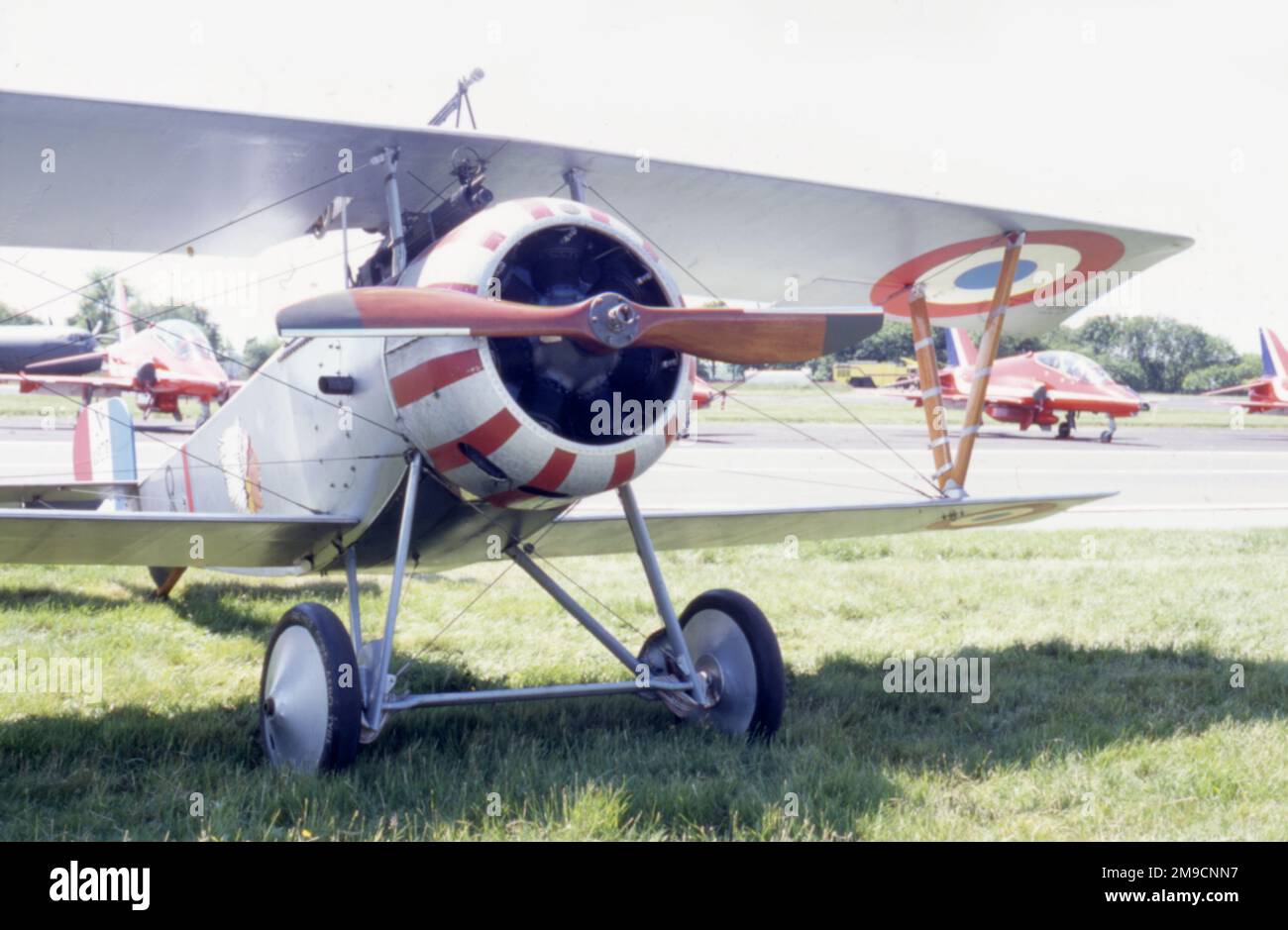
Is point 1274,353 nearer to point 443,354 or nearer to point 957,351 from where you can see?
point 957,351

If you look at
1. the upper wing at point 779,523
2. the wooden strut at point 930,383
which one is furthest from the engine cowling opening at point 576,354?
the wooden strut at point 930,383

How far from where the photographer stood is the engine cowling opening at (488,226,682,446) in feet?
12.9

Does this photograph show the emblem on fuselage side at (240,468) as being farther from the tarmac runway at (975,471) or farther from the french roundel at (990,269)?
the french roundel at (990,269)

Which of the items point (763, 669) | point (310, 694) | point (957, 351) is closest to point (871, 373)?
point (957, 351)

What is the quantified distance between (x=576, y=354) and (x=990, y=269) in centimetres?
415

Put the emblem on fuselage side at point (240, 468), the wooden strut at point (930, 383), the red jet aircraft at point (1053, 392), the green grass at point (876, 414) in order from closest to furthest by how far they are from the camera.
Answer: the emblem on fuselage side at point (240, 468), the wooden strut at point (930, 383), the red jet aircraft at point (1053, 392), the green grass at point (876, 414)

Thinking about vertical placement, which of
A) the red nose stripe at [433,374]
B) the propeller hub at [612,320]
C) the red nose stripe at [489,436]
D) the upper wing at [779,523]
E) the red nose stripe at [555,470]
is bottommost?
the upper wing at [779,523]

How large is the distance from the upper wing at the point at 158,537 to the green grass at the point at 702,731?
68cm

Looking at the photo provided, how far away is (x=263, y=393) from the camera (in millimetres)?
5266

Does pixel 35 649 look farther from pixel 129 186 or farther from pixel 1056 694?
pixel 1056 694

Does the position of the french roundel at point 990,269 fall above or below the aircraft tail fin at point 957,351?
below

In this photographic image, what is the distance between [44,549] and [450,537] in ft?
5.25

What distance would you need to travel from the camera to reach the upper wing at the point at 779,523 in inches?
224
